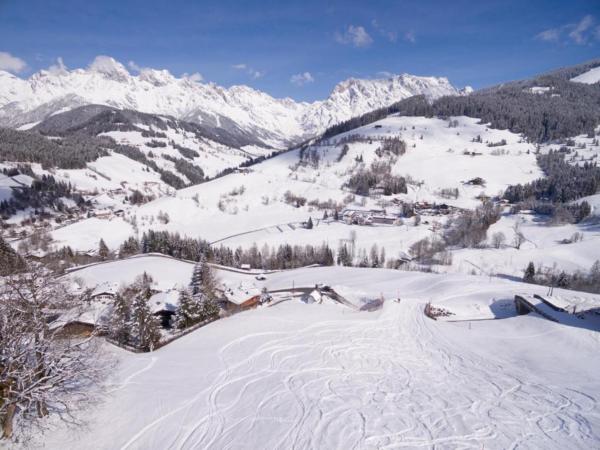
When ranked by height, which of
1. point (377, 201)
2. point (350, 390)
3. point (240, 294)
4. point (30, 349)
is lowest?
point (240, 294)

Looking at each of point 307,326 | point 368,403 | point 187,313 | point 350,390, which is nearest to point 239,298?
point 187,313

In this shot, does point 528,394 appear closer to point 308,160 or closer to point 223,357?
point 223,357

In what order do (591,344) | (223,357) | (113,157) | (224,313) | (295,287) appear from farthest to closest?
(113,157) → (295,287) → (224,313) → (591,344) → (223,357)

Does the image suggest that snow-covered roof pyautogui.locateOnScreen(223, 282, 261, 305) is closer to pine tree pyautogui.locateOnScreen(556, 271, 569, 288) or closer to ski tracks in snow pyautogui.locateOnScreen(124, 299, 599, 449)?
ski tracks in snow pyautogui.locateOnScreen(124, 299, 599, 449)

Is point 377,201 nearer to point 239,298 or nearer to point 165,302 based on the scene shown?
point 239,298

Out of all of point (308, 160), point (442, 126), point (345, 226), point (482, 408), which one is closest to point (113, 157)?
point (308, 160)

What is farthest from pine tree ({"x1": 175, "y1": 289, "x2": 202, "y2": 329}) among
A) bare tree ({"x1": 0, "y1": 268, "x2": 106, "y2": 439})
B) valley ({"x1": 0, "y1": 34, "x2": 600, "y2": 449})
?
bare tree ({"x1": 0, "y1": 268, "x2": 106, "y2": 439})
